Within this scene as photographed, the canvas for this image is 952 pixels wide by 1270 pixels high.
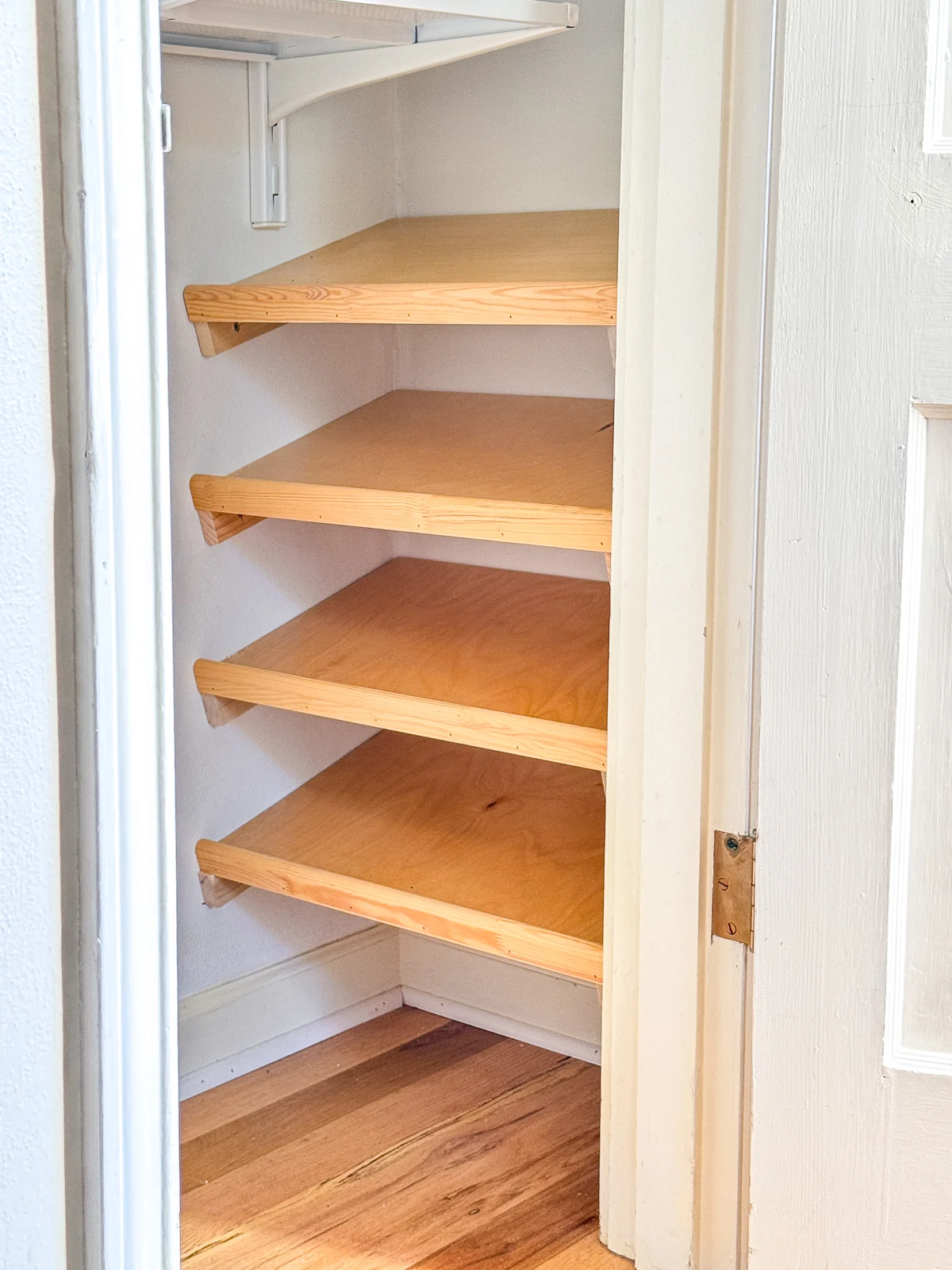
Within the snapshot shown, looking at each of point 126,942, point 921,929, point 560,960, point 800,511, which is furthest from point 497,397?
point 126,942

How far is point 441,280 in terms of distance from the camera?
4.75 feet

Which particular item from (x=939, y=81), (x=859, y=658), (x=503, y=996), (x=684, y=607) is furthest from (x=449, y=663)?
(x=939, y=81)

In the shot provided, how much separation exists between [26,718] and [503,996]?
1.50 metres

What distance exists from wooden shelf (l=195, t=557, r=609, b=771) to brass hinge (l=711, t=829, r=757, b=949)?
0.18 m

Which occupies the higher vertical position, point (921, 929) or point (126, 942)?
point (126, 942)

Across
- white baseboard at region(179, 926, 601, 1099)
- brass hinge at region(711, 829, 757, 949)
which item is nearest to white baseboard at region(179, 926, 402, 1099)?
white baseboard at region(179, 926, 601, 1099)

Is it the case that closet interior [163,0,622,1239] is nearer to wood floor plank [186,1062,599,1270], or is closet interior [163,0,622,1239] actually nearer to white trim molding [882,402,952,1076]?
wood floor plank [186,1062,599,1270]

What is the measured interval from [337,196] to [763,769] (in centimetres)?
117

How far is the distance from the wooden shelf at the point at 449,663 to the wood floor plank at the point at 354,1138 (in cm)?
52

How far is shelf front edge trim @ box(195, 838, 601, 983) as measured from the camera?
141 centimetres

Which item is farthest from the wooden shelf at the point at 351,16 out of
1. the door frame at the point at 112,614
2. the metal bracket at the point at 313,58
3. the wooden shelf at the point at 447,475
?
the door frame at the point at 112,614

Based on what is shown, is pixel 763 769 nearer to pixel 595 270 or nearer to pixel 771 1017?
pixel 771 1017

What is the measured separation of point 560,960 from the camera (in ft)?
4.62

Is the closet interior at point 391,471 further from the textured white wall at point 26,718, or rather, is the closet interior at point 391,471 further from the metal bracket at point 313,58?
the textured white wall at point 26,718
